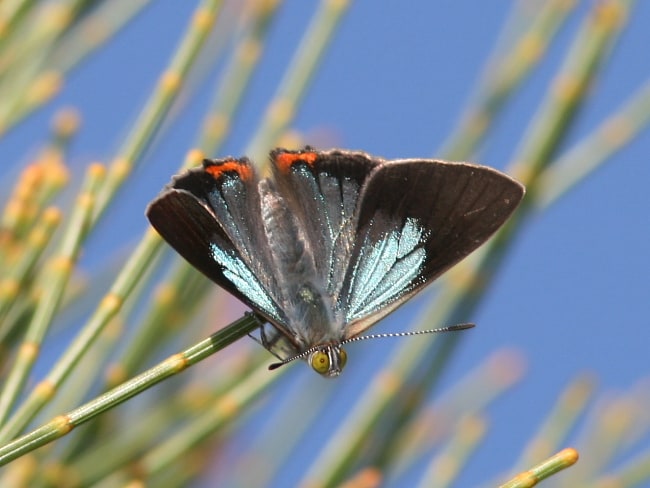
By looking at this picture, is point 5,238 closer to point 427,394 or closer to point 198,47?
point 198,47

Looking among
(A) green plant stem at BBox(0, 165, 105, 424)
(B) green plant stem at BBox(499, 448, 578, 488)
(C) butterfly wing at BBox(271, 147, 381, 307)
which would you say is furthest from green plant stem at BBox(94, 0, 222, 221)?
(B) green plant stem at BBox(499, 448, 578, 488)

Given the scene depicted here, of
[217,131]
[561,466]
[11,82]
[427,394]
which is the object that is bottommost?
[561,466]

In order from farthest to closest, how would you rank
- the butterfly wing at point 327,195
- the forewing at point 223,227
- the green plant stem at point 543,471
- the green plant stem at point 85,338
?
the butterfly wing at point 327,195, the forewing at point 223,227, the green plant stem at point 85,338, the green plant stem at point 543,471

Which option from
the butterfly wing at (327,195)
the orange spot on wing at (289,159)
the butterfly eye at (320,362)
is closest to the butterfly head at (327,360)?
the butterfly eye at (320,362)

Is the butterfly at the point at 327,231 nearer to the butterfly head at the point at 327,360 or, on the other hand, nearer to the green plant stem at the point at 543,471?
the butterfly head at the point at 327,360

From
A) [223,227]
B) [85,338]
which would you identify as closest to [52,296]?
[85,338]

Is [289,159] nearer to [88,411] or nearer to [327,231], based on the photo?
[327,231]

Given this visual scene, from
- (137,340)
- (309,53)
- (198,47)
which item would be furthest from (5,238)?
(309,53)
